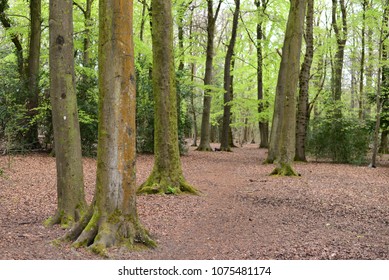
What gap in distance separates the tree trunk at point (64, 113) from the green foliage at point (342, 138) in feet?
46.6

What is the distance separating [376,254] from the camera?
15.2 feet

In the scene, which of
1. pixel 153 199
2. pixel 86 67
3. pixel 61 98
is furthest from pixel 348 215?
pixel 86 67

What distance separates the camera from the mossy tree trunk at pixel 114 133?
5.00 metres

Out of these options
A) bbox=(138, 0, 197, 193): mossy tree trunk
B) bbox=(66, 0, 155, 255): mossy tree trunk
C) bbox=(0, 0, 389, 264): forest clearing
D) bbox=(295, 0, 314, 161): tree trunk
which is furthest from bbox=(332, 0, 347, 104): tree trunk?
bbox=(66, 0, 155, 255): mossy tree trunk

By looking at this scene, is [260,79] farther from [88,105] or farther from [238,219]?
[238,219]

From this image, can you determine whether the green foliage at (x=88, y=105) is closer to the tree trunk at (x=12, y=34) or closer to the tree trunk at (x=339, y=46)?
the tree trunk at (x=12, y=34)

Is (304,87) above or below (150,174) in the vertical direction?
above

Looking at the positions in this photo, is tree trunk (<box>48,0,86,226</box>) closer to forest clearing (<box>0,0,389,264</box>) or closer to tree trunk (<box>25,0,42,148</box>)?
forest clearing (<box>0,0,389,264</box>)

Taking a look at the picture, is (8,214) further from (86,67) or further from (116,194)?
(86,67)

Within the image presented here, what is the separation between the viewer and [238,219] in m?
7.07

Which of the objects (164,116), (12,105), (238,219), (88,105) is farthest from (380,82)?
(12,105)

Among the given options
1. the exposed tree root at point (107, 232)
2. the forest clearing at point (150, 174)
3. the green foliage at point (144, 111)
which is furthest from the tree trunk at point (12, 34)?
the exposed tree root at point (107, 232)

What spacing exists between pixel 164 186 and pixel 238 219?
7.68ft

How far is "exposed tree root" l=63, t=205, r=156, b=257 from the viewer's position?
4941mm
